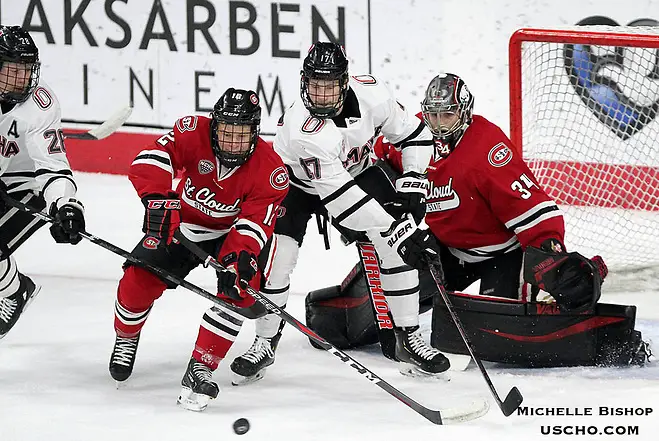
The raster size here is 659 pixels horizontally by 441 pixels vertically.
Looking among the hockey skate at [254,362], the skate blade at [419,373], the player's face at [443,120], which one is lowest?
the skate blade at [419,373]

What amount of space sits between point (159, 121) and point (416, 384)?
283cm

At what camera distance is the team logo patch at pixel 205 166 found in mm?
3617

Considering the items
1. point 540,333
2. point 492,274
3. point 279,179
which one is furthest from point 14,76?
point 540,333

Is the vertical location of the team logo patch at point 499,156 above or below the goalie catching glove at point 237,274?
above

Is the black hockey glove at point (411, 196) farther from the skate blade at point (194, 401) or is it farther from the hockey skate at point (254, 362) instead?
the skate blade at point (194, 401)

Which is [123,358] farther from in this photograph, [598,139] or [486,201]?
[598,139]

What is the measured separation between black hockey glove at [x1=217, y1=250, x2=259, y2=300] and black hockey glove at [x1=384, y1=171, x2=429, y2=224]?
552 millimetres

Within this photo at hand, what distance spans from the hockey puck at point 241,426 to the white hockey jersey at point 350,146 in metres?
0.72

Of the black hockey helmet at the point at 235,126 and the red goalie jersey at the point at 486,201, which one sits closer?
the black hockey helmet at the point at 235,126

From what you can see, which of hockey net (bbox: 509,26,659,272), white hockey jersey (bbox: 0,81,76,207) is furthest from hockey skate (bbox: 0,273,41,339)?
hockey net (bbox: 509,26,659,272)

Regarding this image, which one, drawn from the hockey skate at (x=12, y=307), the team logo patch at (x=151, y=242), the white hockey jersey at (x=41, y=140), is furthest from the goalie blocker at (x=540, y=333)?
the hockey skate at (x=12, y=307)

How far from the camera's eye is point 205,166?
3623 mm

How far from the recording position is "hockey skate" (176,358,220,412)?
3473 mm

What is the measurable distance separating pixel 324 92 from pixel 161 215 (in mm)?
617
